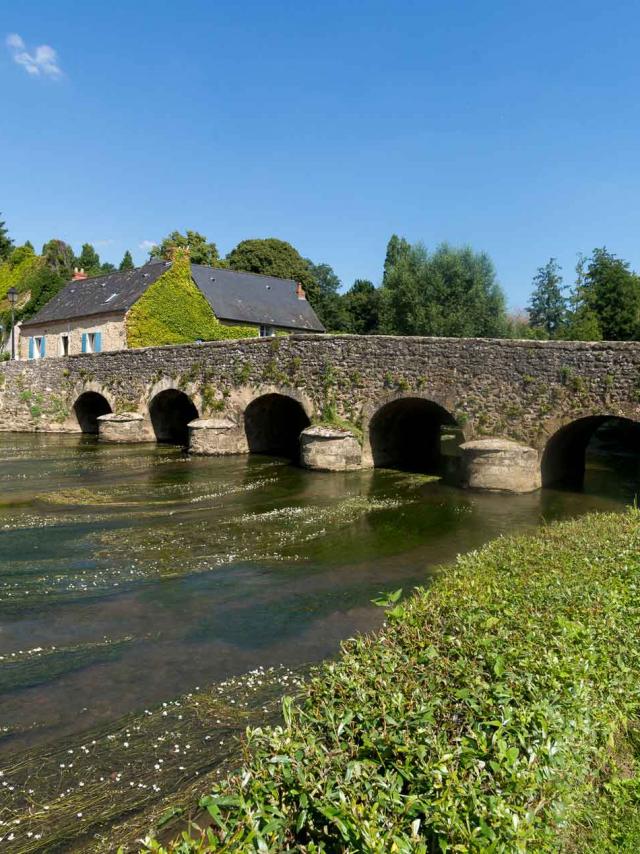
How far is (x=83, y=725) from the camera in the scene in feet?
17.5

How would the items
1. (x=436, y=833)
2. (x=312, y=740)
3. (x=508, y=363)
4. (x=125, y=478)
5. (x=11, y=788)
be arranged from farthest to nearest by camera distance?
(x=125, y=478)
(x=508, y=363)
(x=11, y=788)
(x=312, y=740)
(x=436, y=833)

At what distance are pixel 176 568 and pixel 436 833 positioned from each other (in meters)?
7.32

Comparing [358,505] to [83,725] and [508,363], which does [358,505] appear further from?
[83,725]

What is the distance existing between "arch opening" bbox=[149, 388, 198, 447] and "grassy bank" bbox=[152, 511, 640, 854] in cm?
2019

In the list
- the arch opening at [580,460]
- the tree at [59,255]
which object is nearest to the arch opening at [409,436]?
the arch opening at [580,460]

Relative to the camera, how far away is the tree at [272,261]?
181 feet

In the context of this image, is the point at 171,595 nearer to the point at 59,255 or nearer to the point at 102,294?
the point at 102,294

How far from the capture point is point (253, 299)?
3556 cm

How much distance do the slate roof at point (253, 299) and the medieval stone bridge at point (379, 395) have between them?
8.49 meters

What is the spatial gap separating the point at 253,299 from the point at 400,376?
20.2 m

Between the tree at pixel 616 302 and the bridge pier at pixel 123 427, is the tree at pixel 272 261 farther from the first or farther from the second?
the bridge pier at pixel 123 427

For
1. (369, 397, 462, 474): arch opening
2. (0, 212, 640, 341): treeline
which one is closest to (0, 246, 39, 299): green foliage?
(0, 212, 640, 341): treeline

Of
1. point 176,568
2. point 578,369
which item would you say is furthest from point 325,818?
point 578,369

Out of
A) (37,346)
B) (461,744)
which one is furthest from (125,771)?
(37,346)
